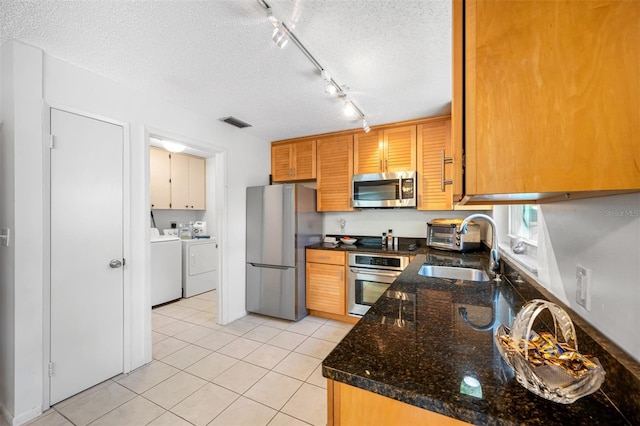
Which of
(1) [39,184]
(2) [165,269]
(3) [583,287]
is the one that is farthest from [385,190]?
(2) [165,269]

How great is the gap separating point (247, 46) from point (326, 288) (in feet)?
8.44

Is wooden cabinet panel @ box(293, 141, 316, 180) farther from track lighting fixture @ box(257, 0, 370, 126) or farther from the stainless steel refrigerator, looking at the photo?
track lighting fixture @ box(257, 0, 370, 126)

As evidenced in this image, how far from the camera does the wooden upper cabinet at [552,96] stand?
48cm

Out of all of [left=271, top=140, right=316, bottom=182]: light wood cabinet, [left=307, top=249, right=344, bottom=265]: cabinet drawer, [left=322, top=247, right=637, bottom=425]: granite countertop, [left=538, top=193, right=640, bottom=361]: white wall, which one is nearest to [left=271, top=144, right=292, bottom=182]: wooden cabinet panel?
[left=271, top=140, right=316, bottom=182]: light wood cabinet

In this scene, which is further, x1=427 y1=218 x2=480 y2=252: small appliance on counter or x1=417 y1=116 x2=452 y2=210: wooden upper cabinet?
x1=417 y1=116 x2=452 y2=210: wooden upper cabinet

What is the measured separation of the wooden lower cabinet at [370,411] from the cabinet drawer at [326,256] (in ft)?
7.85

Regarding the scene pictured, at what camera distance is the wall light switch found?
164 cm

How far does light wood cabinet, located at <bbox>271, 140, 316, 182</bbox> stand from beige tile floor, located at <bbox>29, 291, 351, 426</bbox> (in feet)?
6.41

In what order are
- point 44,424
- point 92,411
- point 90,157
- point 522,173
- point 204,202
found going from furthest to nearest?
point 204,202 → point 90,157 → point 92,411 → point 44,424 → point 522,173

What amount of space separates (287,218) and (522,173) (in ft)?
8.89

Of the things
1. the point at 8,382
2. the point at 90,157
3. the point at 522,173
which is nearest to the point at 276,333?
the point at 8,382

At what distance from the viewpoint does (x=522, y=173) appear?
548 mm

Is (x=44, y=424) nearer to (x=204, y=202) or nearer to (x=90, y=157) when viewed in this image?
(x=90, y=157)

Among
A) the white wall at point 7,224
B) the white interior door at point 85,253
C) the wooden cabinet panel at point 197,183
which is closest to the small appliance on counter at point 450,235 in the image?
the white interior door at point 85,253
